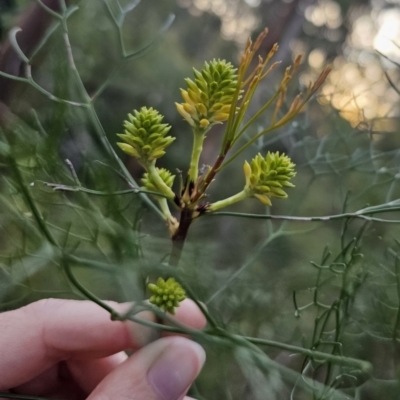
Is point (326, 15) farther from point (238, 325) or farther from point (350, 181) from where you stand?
point (238, 325)

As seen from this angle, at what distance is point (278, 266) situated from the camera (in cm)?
41

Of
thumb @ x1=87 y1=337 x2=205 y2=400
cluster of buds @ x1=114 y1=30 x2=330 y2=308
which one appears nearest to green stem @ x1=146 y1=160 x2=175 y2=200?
cluster of buds @ x1=114 y1=30 x2=330 y2=308

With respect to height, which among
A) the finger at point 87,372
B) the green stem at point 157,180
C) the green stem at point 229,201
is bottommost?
the finger at point 87,372

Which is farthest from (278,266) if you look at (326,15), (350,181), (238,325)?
(326,15)

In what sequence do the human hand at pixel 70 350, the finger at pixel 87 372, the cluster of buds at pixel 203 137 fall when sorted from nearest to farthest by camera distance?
the cluster of buds at pixel 203 137
the human hand at pixel 70 350
the finger at pixel 87 372

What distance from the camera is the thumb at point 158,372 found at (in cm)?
28

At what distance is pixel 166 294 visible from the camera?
226 mm

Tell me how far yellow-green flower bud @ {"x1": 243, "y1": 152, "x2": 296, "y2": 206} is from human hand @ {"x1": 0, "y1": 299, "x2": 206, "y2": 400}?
0.14 metres

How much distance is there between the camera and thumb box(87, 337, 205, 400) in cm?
28

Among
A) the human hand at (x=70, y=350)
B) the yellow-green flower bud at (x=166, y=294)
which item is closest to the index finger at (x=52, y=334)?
the human hand at (x=70, y=350)

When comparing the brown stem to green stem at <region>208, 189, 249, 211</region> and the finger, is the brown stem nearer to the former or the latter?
green stem at <region>208, 189, 249, 211</region>

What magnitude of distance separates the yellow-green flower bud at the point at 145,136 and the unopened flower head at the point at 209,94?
14 millimetres

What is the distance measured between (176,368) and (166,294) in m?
0.08

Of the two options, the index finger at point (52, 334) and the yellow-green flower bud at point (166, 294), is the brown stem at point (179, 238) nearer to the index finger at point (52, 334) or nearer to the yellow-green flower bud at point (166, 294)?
the yellow-green flower bud at point (166, 294)
